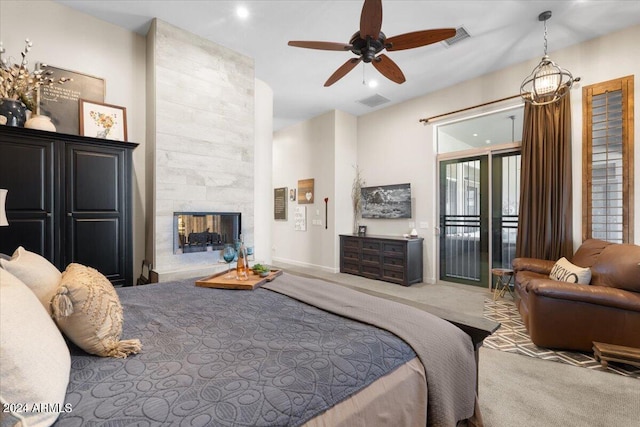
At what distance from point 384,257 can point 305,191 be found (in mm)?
2457

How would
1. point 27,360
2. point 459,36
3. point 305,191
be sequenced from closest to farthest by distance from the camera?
point 27,360 → point 459,36 → point 305,191

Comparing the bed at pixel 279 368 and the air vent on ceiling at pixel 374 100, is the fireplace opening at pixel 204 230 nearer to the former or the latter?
the bed at pixel 279 368

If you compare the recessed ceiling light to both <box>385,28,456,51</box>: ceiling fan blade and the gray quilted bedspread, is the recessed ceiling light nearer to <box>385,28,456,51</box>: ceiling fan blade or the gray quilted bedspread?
<box>385,28,456,51</box>: ceiling fan blade

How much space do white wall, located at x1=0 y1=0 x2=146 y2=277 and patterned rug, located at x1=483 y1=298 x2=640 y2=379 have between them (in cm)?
412

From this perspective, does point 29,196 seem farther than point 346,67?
No

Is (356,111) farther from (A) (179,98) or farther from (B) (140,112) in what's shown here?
(B) (140,112)

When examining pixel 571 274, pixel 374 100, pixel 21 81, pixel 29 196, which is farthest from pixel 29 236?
pixel 374 100

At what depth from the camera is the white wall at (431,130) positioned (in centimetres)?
350

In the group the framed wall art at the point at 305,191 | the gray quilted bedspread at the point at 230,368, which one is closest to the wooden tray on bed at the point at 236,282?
the gray quilted bedspread at the point at 230,368

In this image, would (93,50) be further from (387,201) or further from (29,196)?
(387,201)

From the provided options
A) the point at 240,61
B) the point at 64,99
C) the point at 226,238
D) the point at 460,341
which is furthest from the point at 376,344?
the point at 240,61

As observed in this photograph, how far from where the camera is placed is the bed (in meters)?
0.76

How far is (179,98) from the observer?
139 inches

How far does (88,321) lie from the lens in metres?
1.01
